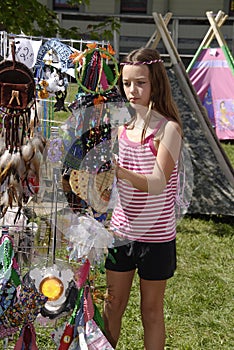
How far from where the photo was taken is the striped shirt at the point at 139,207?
2566 mm

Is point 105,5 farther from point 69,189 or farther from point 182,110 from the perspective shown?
point 69,189

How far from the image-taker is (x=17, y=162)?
2.12 metres

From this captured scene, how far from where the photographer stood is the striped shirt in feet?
8.42

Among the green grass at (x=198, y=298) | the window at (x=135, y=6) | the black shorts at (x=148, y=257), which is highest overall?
the window at (x=135, y=6)

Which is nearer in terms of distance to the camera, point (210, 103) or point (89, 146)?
point (89, 146)

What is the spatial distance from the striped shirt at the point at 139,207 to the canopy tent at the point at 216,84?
20.3 ft

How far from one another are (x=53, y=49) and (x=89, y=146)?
43 centimetres

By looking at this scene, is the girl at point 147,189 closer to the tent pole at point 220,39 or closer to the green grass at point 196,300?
the green grass at point 196,300

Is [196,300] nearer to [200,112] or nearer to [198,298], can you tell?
[198,298]

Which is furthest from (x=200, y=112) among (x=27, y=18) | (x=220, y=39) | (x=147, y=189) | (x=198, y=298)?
(x=147, y=189)

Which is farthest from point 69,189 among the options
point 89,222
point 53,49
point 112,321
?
point 112,321

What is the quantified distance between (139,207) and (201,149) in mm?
2957

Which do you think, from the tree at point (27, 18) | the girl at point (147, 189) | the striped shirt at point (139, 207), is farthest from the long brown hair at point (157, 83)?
the tree at point (27, 18)

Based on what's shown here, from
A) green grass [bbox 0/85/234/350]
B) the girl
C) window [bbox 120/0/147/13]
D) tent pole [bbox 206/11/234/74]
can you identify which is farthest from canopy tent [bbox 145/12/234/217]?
window [bbox 120/0/147/13]
